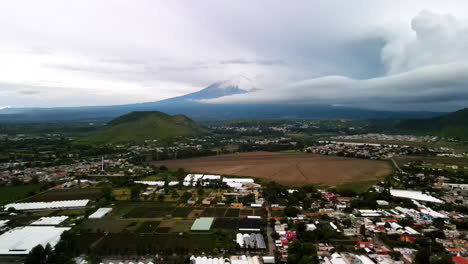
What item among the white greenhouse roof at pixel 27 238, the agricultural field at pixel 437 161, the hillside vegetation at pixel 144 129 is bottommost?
the white greenhouse roof at pixel 27 238

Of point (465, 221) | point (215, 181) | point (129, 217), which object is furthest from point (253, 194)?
point (465, 221)

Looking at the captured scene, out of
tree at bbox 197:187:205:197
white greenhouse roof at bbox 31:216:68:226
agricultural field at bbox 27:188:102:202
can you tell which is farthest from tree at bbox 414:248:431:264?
agricultural field at bbox 27:188:102:202

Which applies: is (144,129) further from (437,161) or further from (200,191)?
(437,161)

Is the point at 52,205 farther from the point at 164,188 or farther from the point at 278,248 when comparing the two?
the point at 278,248

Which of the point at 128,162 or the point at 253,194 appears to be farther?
the point at 128,162

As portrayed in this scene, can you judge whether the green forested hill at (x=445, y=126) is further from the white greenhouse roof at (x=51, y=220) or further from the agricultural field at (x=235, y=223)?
the white greenhouse roof at (x=51, y=220)

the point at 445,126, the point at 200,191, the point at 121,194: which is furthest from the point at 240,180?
the point at 445,126

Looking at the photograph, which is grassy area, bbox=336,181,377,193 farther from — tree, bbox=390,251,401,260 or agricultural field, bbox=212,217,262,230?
agricultural field, bbox=212,217,262,230

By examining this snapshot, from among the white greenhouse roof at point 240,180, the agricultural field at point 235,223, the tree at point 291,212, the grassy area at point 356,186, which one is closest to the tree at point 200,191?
the white greenhouse roof at point 240,180
